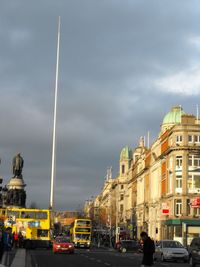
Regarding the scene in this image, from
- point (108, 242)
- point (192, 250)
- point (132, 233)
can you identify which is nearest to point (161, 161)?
point (108, 242)

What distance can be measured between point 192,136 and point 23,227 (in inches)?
1595

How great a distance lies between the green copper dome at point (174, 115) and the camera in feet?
392

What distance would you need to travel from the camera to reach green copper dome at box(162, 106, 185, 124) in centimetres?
11954

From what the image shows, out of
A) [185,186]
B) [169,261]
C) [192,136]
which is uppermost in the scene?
[192,136]

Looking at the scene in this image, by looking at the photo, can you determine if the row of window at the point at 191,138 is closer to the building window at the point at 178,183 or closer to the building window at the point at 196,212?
A: the building window at the point at 178,183

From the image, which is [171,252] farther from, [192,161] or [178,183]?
[192,161]

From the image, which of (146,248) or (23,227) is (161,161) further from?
(146,248)

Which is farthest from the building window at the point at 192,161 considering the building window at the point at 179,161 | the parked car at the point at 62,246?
the parked car at the point at 62,246

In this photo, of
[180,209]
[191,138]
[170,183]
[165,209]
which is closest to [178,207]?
[180,209]

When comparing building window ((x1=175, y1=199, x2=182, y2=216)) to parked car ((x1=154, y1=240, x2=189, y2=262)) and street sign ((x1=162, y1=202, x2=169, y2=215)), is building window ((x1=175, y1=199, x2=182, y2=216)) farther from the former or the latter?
parked car ((x1=154, y1=240, x2=189, y2=262))

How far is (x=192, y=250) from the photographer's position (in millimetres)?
37312

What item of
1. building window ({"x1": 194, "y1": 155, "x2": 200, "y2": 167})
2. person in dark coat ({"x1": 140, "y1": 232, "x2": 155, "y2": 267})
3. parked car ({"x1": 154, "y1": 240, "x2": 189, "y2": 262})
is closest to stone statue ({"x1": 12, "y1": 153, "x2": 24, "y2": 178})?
building window ({"x1": 194, "y1": 155, "x2": 200, "y2": 167})

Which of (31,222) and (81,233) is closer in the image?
(31,222)

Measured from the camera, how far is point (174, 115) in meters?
120
